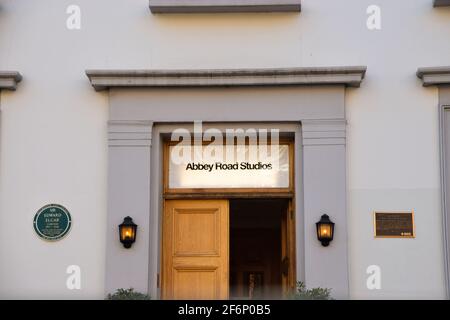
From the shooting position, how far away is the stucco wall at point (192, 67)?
34.4ft

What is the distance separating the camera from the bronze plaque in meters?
10.4

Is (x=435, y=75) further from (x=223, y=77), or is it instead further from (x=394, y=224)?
(x=223, y=77)

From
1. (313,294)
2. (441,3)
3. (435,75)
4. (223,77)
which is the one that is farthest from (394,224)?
(441,3)

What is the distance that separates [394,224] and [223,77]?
2762 mm

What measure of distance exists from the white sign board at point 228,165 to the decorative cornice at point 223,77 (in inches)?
34.6

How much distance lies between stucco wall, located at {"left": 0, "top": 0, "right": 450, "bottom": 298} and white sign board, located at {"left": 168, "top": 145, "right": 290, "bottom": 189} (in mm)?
960

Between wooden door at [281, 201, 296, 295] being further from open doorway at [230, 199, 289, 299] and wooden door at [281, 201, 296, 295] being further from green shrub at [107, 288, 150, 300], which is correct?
open doorway at [230, 199, 289, 299]

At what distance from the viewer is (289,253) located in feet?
36.2

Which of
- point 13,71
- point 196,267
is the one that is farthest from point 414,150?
point 13,71

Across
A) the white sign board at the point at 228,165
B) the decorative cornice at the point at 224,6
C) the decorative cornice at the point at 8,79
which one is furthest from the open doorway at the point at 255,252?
the decorative cornice at the point at 8,79

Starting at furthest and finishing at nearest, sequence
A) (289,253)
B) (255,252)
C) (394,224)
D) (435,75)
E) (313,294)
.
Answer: (255,252), (289,253), (435,75), (394,224), (313,294)

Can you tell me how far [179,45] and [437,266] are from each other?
4.21 meters

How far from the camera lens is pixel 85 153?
10828mm

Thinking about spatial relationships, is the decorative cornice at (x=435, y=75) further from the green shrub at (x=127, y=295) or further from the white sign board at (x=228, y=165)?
the green shrub at (x=127, y=295)
